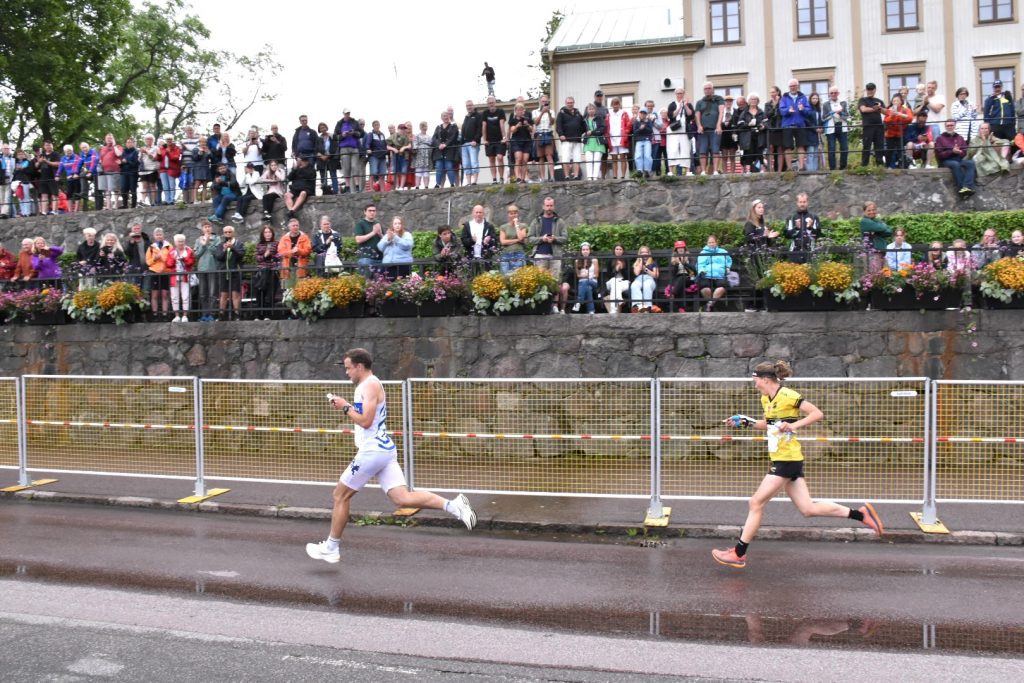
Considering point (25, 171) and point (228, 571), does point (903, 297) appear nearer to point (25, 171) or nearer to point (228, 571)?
point (228, 571)

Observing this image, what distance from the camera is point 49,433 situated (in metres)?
12.7

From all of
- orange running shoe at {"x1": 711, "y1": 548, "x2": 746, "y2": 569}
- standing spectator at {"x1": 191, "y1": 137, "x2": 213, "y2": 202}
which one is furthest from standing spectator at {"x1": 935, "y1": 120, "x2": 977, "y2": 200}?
standing spectator at {"x1": 191, "y1": 137, "x2": 213, "y2": 202}

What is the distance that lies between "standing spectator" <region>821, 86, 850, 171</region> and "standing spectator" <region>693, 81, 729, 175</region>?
1940mm

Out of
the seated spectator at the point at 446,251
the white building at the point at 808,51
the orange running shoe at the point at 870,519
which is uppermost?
the white building at the point at 808,51

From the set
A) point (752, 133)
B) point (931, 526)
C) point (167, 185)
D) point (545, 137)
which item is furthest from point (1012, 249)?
point (167, 185)

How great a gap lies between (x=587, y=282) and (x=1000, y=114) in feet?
30.6

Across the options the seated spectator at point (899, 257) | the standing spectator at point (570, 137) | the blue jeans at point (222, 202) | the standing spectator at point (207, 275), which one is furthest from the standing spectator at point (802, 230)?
the blue jeans at point (222, 202)

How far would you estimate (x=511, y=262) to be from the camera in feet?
47.6

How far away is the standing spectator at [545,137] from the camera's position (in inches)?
736

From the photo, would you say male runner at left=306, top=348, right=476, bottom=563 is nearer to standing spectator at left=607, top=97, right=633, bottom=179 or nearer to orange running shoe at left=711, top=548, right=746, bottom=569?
orange running shoe at left=711, top=548, right=746, bottom=569

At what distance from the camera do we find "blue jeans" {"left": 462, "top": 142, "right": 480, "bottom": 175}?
1918cm

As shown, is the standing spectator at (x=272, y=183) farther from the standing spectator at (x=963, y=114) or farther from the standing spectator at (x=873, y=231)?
the standing spectator at (x=963, y=114)

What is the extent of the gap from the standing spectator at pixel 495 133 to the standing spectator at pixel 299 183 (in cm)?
357

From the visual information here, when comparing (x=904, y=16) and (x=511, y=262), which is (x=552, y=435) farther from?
(x=904, y=16)
